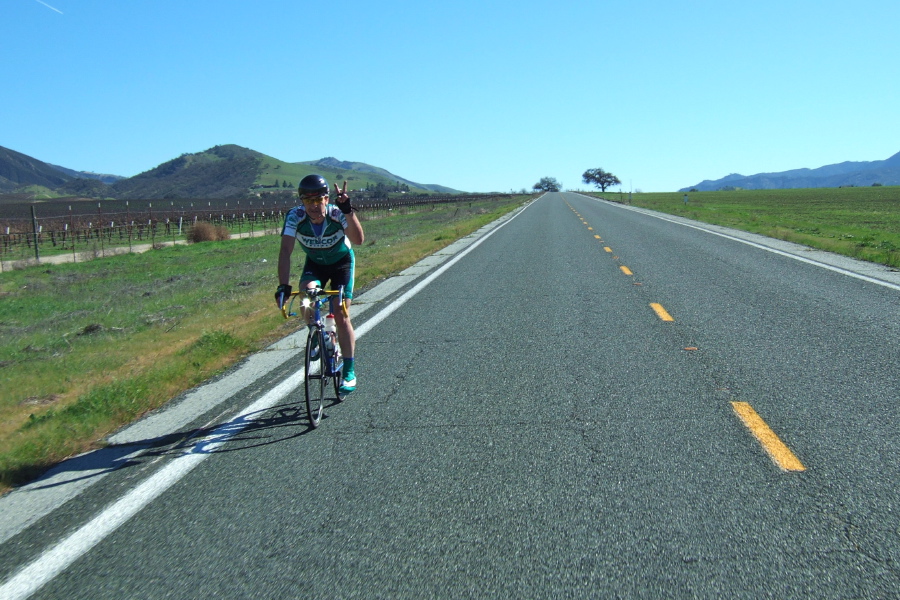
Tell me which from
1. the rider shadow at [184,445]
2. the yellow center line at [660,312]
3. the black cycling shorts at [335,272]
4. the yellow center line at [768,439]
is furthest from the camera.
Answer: the yellow center line at [660,312]

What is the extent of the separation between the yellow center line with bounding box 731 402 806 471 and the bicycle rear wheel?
125 inches

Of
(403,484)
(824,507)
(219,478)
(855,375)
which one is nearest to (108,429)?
(219,478)

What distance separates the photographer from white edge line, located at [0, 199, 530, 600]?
11.8ft

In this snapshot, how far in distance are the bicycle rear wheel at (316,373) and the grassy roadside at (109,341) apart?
1.62 meters

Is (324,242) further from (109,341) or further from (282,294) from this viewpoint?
(109,341)

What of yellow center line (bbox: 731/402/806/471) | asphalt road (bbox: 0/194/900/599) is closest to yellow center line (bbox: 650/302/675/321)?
asphalt road (bbox: 0/194/900/599)

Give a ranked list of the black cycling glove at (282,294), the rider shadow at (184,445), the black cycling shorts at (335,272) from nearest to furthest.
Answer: the rider shadow at (184,445) → the black cycling glove at (282,294) → the black cycling shorts at (335,272)

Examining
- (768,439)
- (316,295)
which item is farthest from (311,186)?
(768,439)

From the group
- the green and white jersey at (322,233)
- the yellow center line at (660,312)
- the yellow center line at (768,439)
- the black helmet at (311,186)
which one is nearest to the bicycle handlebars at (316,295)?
the green and white jersey at (322,233)

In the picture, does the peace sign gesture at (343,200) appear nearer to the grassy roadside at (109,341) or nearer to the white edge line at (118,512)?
the white edge line at (118,512)

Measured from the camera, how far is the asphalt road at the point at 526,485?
11.4 ft

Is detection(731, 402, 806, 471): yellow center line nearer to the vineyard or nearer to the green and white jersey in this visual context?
the green and white jersey

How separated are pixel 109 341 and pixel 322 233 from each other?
7.18 metres

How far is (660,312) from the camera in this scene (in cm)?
1030
